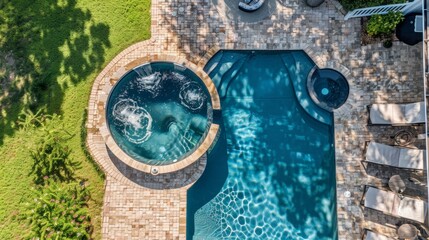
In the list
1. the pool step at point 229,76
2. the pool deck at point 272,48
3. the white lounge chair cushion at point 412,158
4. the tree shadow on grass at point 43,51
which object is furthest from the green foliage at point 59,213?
the white lounge chair cushion at point 412,158

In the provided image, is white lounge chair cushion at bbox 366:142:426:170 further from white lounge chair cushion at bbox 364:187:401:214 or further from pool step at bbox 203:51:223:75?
pool step at bbox 203:51:223:75

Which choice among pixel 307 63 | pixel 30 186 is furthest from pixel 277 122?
pixel 30 186

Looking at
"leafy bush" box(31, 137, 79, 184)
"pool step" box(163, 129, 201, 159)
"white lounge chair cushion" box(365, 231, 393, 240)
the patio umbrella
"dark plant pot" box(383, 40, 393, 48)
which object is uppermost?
the patio umbrella

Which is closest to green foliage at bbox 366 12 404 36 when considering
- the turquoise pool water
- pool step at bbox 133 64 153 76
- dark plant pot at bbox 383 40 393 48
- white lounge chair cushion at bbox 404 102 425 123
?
dark plant pot at bbox 383 40 393 48

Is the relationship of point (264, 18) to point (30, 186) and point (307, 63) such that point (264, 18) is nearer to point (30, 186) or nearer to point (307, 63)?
point (307, 63)

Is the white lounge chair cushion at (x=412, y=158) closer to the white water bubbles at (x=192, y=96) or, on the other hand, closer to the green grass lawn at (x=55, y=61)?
Answer: the white water bubbles at (x=192, y=96)

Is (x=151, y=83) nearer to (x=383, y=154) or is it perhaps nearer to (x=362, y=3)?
(x=362, y=3)
